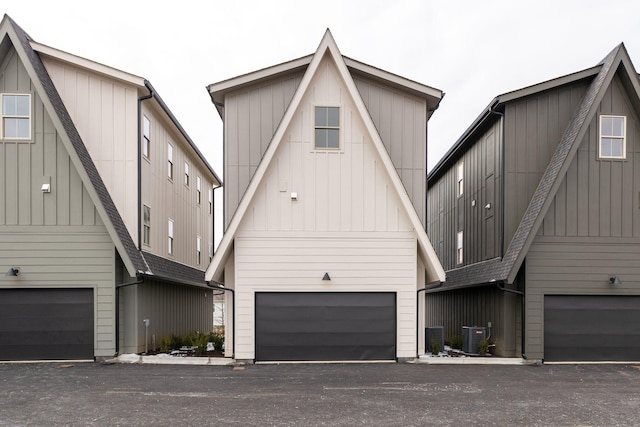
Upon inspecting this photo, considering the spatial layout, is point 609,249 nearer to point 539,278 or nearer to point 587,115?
point 539,278

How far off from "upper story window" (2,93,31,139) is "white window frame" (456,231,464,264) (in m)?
14.5

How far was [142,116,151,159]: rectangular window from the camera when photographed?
1475 centimetres

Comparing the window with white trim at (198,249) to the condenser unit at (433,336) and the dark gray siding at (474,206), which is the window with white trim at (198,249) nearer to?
the dark gray siding at (474,206)

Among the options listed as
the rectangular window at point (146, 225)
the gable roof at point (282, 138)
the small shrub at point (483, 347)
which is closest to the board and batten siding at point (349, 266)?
the gable roof at point (282, 138)

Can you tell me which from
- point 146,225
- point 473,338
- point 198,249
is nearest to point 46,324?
point 146,225

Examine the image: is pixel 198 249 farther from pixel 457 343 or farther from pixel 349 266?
pixel 457 343

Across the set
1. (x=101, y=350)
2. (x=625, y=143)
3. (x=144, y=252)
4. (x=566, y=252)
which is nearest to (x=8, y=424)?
(x=101, y=350)

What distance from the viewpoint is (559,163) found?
43.7 feet

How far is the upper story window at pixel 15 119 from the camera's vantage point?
43.0 ft

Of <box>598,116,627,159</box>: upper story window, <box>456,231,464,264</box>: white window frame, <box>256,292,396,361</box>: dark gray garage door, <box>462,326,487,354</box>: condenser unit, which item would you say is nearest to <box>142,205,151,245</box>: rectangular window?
<box>256,292,396,361</box>: dark gray garage door

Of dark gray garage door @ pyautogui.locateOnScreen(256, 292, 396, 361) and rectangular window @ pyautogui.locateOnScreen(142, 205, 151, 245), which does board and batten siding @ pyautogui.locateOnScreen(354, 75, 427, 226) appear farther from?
rectangular window @ pyautogui.locateOnScreen(142, 205, 151, 245)

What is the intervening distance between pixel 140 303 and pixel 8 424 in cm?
606

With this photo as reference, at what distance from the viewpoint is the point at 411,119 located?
14383mm

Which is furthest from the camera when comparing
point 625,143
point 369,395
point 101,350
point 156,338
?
point 156,338
